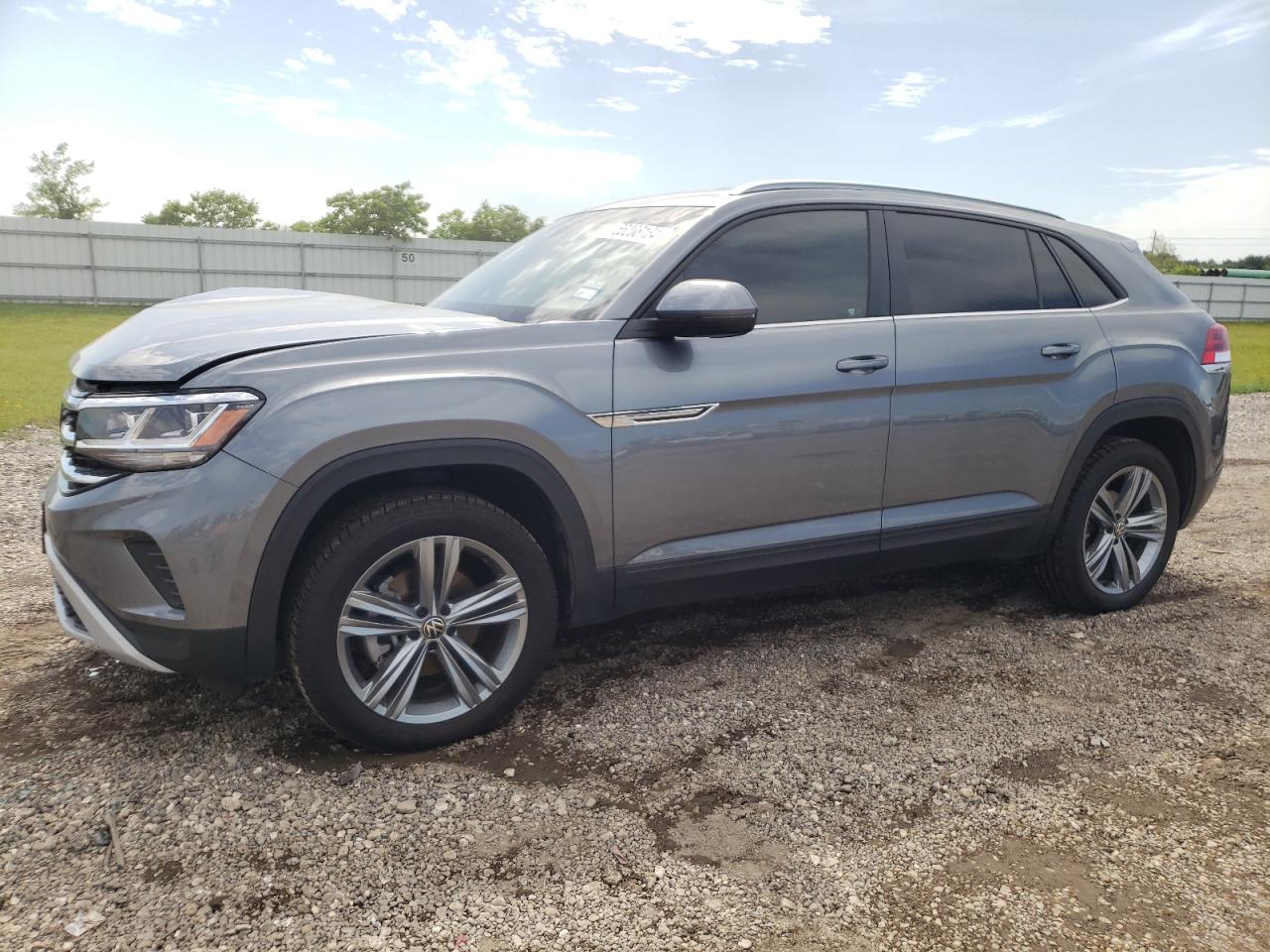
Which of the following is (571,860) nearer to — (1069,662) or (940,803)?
(940,803)

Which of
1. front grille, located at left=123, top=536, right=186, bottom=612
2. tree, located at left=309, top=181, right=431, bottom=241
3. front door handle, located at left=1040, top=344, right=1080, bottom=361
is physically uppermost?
tree, located at left=309, top=181, right=431, bottom=241

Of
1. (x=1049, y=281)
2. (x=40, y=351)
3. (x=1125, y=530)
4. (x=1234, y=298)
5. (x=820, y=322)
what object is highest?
(x=1234, y=298)

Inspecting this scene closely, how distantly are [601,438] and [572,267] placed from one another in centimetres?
88

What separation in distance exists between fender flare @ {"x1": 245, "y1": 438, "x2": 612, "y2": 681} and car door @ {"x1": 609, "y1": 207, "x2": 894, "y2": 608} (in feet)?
0.86

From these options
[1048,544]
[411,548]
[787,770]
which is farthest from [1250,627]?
[411,548]

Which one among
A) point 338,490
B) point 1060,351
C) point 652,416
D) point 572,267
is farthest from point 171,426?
point 1060,351

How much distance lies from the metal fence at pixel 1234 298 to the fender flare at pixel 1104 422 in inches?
1725

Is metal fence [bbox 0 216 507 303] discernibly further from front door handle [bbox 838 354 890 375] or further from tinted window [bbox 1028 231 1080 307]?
front door handle [bbox 838 354 890 375]

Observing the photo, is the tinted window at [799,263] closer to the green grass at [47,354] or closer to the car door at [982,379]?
the car door at [982,379]

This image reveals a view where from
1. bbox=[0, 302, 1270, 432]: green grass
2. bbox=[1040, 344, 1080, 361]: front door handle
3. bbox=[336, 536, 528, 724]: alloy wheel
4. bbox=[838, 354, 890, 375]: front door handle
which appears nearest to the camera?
bbox=[336, 536, 528, 724]: alloy wheel

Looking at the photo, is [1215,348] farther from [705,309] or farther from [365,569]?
[365,569]

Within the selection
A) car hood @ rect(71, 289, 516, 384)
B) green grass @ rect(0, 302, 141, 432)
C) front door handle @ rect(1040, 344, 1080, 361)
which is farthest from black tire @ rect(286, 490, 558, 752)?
green grass @ rect(0, 302, 141, 432)

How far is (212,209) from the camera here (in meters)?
53.1

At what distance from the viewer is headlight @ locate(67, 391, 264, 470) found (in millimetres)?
2562
